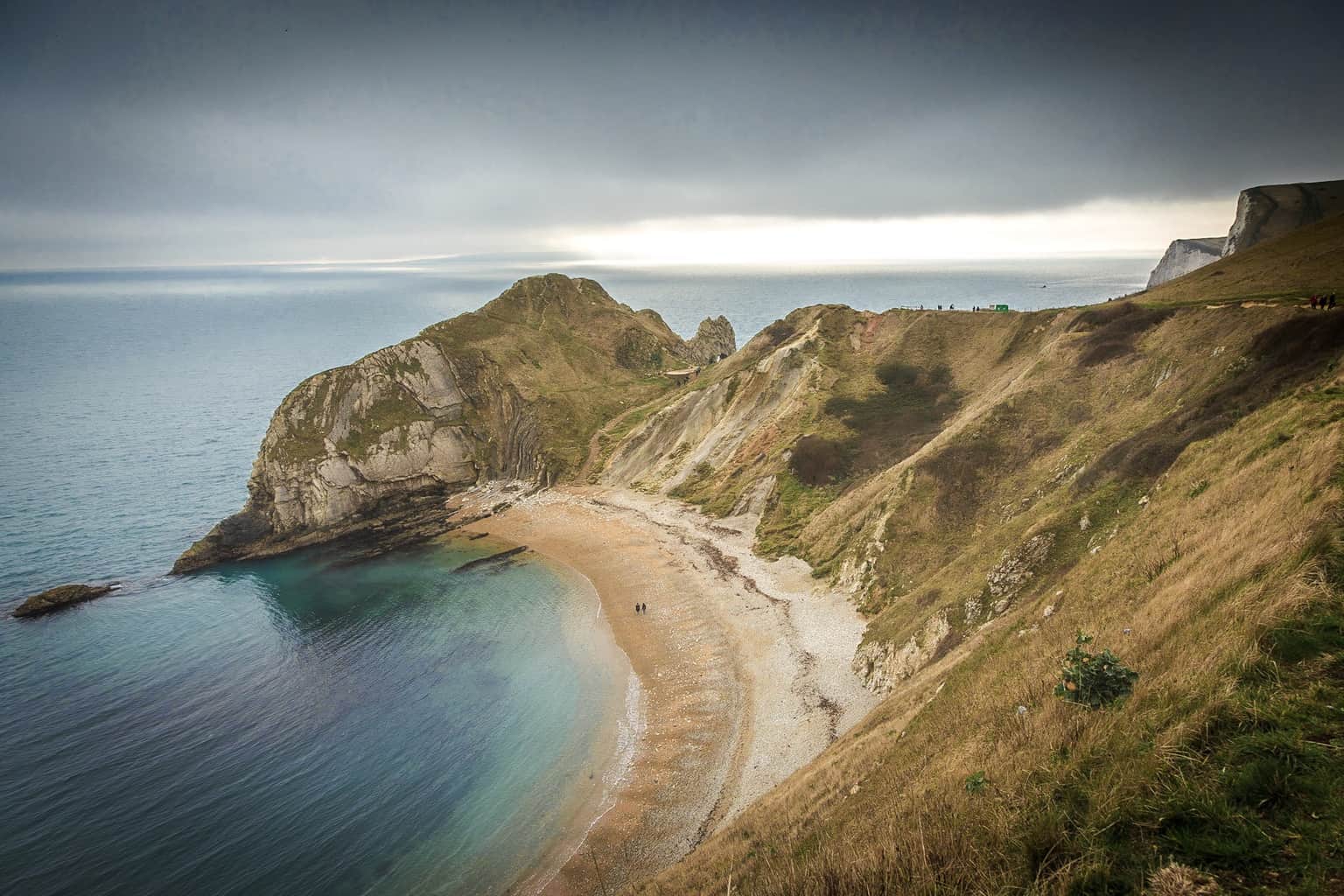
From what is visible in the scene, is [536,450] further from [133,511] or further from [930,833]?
[930,833]

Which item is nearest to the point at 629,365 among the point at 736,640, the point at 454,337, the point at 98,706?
the point at 454,337

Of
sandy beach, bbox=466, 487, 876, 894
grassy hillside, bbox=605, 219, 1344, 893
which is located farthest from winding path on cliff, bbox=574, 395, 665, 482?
grassy hillside, bbox=605, 219, 1344, 893

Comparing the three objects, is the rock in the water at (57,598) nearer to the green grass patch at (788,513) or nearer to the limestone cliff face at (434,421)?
the limestone cliff face at (434,421)

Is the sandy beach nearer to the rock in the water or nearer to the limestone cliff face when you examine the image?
the limestone cliff face

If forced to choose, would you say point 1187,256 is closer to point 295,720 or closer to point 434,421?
point 434,421

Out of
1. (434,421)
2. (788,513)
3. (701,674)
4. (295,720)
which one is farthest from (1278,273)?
(434,421)

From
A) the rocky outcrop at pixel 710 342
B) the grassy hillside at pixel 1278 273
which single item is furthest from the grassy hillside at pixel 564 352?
the grassy hillside at pixel 1278 273
